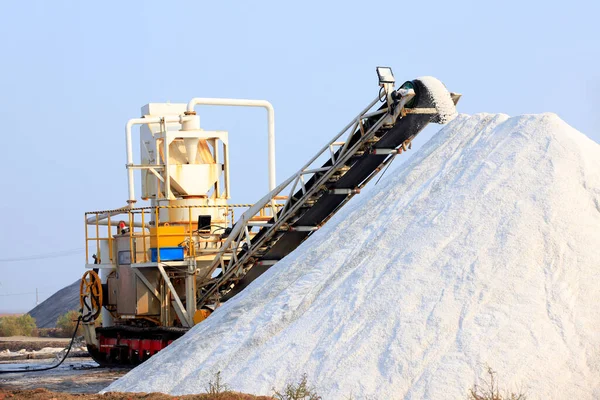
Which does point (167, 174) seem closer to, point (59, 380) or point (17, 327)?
point (59, 380)

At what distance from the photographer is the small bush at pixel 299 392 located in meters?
10.6

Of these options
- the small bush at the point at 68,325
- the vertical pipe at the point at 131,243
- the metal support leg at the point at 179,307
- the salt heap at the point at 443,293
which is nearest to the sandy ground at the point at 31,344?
the small bush at the point at 68,325

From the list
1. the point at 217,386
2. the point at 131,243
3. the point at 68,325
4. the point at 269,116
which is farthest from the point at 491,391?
the point at 68,325

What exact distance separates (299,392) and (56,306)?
134 feet

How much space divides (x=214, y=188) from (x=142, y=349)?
12.9 feet

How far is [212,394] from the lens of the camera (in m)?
10.8

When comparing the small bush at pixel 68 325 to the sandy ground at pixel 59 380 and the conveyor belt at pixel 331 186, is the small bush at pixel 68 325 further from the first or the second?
the conveyor belt at pixel 331 186

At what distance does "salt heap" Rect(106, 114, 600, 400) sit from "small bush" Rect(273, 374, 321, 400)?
0.14 meters

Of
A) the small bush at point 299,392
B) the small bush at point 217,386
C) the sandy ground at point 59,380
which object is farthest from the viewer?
the sandy ground at point 59,380

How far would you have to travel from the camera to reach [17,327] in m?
36.1

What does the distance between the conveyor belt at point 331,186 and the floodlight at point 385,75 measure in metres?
0.39

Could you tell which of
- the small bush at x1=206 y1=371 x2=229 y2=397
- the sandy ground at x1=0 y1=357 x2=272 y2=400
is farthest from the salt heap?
the sandy ground at x1=0 y1=357 x2=272 y2=400

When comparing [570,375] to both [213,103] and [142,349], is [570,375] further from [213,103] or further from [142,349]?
[213,103]

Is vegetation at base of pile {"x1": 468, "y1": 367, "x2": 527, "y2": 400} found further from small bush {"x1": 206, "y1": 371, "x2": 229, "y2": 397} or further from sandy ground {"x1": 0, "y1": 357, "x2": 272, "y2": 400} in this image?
sandy ground {"x1": 0, "y1": 357, "x2": 272, "y2": 400}
